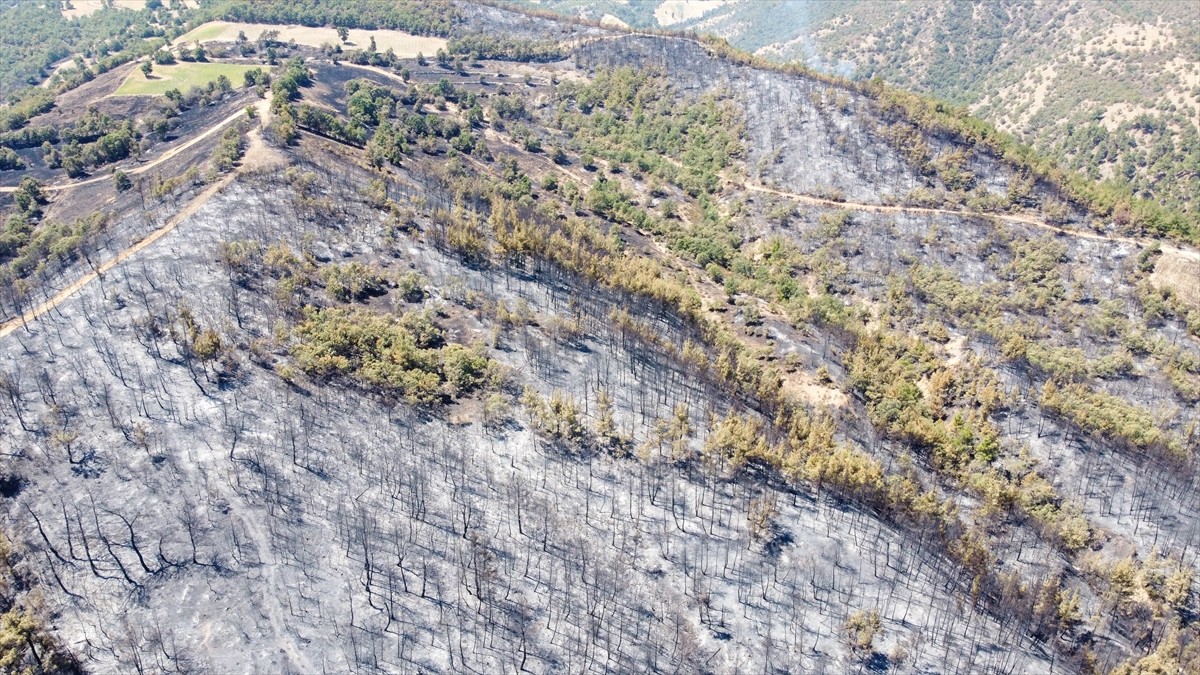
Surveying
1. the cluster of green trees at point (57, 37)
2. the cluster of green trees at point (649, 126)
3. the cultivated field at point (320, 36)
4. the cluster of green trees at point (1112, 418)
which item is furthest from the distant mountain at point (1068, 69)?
the cluster of green trees at point (57, 37)

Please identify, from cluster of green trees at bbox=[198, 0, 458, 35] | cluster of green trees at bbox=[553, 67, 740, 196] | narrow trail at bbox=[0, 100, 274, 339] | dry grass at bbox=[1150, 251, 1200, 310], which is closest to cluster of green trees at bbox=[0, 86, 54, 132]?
narrow trail at bbox=[0, 100, 274, 339]

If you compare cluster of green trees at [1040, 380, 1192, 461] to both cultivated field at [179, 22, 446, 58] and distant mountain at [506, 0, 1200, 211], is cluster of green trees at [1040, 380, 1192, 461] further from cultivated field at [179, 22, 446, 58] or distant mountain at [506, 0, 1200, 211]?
cultivated field at [179, 22, 446, 58]

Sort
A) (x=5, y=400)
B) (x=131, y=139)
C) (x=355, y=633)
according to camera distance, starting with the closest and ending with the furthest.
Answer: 1. (x=355, y=633)
2. (x=5, y=400)
3. (x=131, y=139)

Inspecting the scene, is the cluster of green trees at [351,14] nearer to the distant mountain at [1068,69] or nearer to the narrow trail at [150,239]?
the narrow trail at [150,239]

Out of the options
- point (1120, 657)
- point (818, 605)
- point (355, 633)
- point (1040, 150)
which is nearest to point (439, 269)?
point (355, 633)

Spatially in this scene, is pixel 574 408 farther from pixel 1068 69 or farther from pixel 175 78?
pixel 1068 69

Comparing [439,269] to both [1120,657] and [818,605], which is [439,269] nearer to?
[818,605]

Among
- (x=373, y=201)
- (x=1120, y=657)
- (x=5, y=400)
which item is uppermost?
(x=373, y=201)
